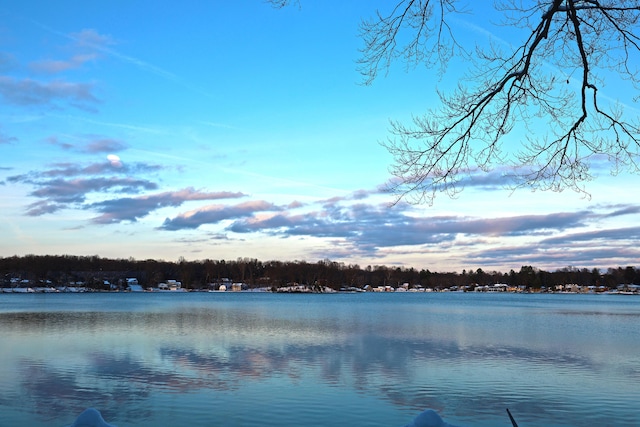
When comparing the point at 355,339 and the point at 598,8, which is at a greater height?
the point at 598,8

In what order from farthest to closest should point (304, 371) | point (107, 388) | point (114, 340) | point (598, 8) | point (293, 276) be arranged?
point (293, 276) → point (114, 340) → point (304, 371) → point (107, 388) → point (598, 8)

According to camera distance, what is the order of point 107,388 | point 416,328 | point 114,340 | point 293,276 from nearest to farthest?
point 107,388
point 114,340
point 416,328
point 293,276

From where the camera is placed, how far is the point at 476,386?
14555mm

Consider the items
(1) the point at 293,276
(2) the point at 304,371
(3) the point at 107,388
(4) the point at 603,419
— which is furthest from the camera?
(1) the point at 293,276

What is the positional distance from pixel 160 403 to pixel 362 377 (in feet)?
18.6

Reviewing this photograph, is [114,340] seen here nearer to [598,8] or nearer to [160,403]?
[160,403]

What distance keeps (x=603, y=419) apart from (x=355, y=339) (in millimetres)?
14363

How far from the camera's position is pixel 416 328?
32094 mm

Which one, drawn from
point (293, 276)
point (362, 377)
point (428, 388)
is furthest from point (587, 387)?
point (293, 276)

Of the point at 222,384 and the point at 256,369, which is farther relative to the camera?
the point at 256,369

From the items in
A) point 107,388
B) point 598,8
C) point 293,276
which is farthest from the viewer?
point 293,276

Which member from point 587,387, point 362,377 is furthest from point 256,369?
point 587,387

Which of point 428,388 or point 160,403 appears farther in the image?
point 428,388

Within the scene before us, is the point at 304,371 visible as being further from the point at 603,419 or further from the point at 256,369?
the point at 603,419
